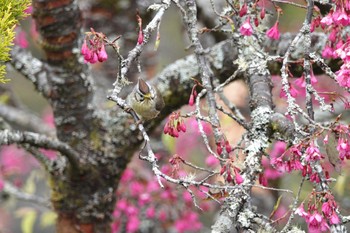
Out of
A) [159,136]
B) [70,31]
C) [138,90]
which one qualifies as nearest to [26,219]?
[159,136]

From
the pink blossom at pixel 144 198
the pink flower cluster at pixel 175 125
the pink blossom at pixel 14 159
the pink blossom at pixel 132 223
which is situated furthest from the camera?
the pink blossom at pixel 14 159

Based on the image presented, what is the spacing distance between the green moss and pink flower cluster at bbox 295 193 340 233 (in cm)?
98

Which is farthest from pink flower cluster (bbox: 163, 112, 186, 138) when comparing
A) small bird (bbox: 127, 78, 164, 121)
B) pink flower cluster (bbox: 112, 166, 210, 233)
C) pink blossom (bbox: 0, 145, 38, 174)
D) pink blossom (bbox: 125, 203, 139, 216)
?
pink blossom (bbox: 0, 145, 38, 174)

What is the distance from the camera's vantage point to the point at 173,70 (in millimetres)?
3096

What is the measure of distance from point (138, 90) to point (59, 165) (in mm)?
1143

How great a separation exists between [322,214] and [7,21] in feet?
3.56

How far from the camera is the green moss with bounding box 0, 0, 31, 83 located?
1934 millimetres

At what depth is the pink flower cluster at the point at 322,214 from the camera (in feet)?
6.16

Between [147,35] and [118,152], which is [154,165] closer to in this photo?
[147,35]

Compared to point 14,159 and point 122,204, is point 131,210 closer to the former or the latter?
point 122,204

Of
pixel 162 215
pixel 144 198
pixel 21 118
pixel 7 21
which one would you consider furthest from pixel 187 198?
pixel 7 21

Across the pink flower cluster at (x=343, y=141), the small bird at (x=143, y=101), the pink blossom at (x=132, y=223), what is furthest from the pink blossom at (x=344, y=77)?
the pink blossom at (x=132, y=223)

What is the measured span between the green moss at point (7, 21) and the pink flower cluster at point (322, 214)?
980mm

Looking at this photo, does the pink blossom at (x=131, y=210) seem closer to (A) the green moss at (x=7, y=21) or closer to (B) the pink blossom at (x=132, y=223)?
(B) the pink blossom at (x=132, y=223)
